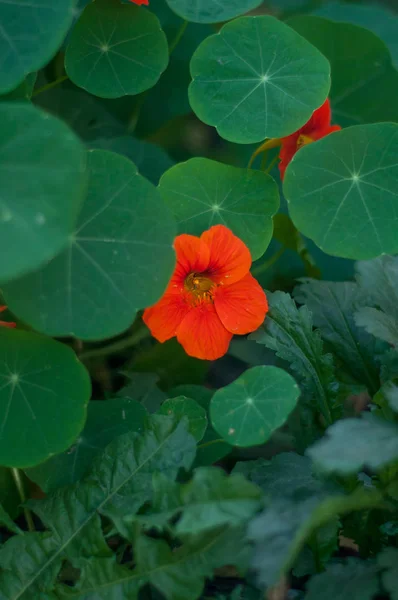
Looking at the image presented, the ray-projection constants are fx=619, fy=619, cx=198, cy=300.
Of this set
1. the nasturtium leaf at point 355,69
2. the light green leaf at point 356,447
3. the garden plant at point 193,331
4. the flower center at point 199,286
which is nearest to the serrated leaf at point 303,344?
the garden plant at point 193,331

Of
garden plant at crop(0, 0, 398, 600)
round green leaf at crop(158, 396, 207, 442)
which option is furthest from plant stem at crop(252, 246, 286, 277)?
round green leaf at crop(158, 396, 207, 442)

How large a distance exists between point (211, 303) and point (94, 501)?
387 mm

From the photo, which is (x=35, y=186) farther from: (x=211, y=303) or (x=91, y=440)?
(x=91, y=440)

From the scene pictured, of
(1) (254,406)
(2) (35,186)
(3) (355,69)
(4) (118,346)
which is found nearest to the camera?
(2) (35,186)

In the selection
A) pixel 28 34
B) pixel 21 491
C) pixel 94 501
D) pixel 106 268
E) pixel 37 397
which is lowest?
pixel 21 491

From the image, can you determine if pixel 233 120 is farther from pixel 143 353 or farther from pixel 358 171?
pixel 143 353

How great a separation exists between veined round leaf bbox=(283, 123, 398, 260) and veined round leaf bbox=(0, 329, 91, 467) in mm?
469

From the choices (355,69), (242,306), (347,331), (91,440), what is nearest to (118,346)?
(91,440)

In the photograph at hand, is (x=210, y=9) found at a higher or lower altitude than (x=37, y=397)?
higher

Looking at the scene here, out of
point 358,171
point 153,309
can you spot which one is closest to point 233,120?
point 358,171

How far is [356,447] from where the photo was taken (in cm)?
81

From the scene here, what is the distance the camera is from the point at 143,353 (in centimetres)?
140

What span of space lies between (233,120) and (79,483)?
69 centimetres

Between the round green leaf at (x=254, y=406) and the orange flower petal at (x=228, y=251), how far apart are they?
Answer: 0.18 meters
